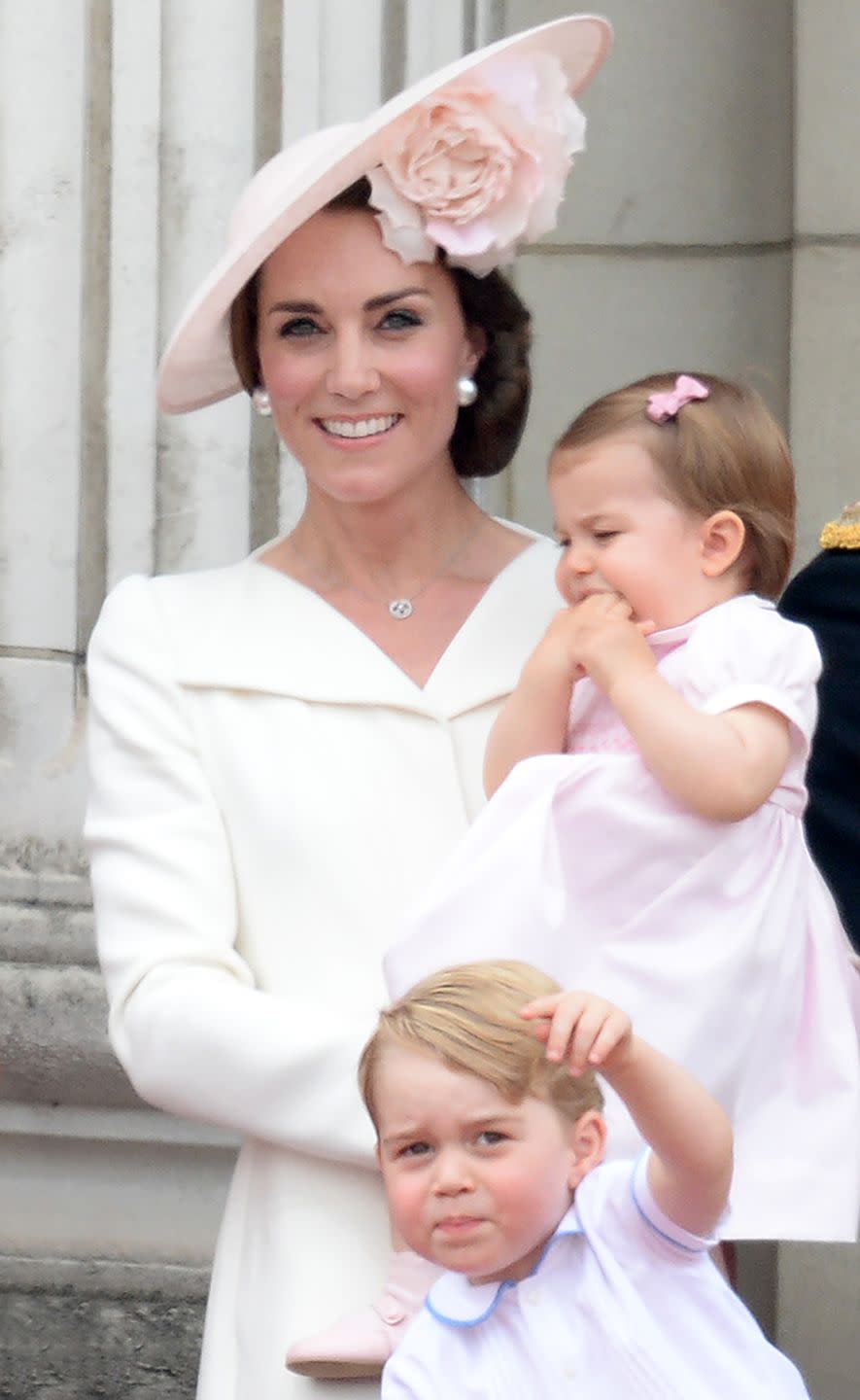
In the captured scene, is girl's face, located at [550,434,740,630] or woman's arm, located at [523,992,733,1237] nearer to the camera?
woman's arm, located at [523,992,733,1237]

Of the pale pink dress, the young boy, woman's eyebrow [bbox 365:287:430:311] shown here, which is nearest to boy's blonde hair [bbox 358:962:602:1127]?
the young boy

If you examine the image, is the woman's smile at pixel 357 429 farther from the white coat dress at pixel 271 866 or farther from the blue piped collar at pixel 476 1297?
the blue piped collar at pixel 476 1297

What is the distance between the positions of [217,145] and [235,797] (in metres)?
1.26

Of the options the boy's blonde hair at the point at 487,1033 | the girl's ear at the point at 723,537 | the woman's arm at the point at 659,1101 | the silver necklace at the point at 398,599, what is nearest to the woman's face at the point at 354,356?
the silver necklace at the point at 398,599

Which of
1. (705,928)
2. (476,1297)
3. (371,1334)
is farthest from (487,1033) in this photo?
(371,1334)

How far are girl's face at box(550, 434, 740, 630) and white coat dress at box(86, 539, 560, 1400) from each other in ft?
0.89

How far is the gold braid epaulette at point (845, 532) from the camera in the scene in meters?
2.80

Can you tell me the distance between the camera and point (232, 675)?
2781 mm

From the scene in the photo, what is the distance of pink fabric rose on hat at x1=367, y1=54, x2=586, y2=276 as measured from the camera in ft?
9.07

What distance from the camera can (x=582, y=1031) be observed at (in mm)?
2004

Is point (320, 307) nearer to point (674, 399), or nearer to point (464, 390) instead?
point (464, 390)

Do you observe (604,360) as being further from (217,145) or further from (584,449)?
(584,449)

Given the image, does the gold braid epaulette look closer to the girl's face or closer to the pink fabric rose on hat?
the girl's face

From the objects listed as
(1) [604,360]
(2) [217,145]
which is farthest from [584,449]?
(1) [604,360]
